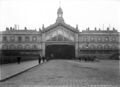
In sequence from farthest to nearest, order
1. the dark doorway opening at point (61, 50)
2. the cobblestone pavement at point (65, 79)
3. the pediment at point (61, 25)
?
the pediment at point (61, 25)
the dark doorway opening at point (61, 50)
the cobblestone pavement at point (65, 79)

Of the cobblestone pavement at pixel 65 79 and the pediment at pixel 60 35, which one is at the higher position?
the pediment at pixel 60 35

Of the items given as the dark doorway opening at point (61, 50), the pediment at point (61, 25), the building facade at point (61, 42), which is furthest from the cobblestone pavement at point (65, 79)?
the pediment at point (61, 25)

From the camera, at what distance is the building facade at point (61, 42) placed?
7619 cm

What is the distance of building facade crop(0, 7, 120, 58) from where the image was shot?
250 feet

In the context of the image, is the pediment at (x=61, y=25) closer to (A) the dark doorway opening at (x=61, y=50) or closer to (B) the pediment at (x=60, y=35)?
(B) the pediment at (x=60, y=35)

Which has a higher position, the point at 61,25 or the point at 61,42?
the point at 61,25

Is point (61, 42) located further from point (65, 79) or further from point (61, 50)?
point (65, 79)

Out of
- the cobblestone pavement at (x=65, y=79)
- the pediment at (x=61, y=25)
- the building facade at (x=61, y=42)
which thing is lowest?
the cobblestone pavement at (x=65, y=79)

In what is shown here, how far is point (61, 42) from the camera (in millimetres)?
75625

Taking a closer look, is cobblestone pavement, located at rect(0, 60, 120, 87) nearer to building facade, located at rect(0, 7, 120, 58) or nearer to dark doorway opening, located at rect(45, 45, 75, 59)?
dark doorway opening, located at rect(45, 45, 75, 59)

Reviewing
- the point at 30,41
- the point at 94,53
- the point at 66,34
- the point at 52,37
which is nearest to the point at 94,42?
the point at 94,53

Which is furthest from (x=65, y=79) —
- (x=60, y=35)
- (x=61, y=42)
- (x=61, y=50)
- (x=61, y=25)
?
(x=61, y=25)

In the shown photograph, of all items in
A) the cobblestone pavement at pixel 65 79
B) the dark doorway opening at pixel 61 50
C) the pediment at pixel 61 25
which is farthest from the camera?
the pediment at pixel 61 25

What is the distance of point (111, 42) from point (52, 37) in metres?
22.2
